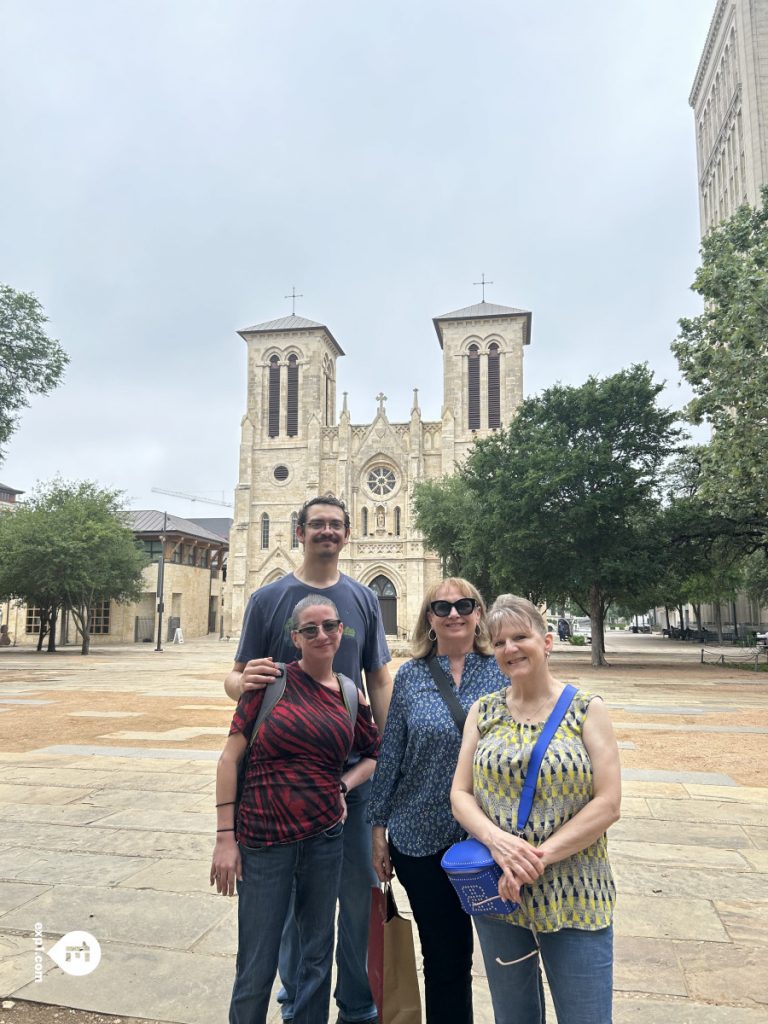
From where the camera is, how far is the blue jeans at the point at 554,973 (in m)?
2.08

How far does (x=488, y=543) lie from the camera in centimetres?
2636

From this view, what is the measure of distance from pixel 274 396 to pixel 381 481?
11.2 meters

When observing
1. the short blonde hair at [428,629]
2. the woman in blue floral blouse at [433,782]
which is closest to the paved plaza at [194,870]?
the woman in blue floral blouse at [433,782]

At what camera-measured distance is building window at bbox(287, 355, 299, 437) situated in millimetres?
55491

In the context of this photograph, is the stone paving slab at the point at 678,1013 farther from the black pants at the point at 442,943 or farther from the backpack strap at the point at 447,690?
the backpack strap at the point at 447,690

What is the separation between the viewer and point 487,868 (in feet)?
6.99

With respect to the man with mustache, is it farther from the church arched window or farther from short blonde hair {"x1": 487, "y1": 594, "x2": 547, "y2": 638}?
the church arched window

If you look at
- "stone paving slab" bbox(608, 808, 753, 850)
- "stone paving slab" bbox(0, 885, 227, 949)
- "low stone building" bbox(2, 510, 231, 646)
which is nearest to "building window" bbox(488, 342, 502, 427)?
"low stone building" bbox(2, 510, 231, 646)

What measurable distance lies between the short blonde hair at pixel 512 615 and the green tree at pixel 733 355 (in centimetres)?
1364

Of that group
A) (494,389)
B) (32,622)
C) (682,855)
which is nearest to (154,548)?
(32,622)

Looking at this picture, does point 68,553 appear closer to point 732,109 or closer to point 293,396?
point 293,396

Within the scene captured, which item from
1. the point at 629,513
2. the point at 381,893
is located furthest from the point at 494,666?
the point at 629,513

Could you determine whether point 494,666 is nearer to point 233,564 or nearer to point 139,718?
point 139,718

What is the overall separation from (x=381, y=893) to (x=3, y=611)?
51.2 meters
